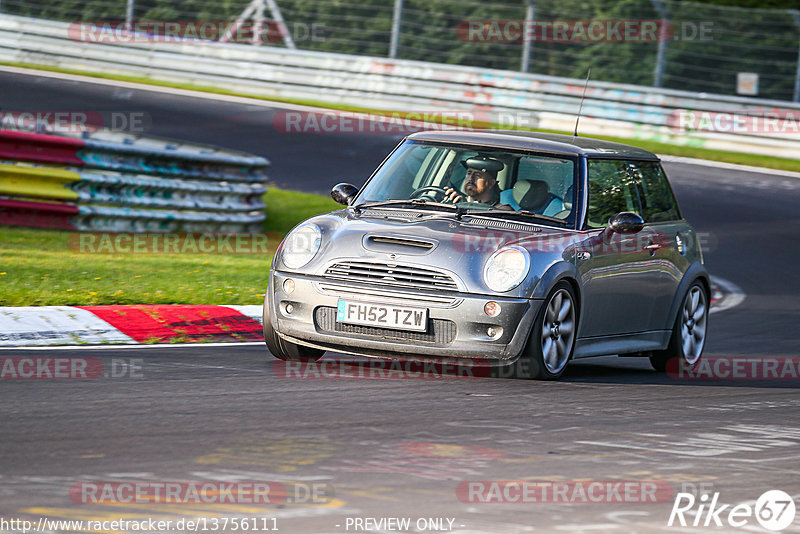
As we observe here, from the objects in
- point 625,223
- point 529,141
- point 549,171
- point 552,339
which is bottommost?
point 552,339

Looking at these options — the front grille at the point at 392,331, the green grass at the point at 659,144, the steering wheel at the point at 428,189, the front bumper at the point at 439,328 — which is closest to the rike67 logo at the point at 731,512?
the front bumper at the point at 439,328

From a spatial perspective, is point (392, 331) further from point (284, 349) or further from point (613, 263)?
point (613, 263)

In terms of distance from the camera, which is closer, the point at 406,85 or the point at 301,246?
the point at 301,246

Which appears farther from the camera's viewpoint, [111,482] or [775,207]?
[775,207]

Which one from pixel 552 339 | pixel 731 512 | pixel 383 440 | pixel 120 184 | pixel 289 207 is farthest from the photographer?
pixel 289 207

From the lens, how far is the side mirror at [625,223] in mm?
8359

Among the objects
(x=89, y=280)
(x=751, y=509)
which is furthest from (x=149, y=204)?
(x=751, y=509)

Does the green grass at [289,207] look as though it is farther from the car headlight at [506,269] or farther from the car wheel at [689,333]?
the car headlight at [506,269]

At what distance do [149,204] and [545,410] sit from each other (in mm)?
7732

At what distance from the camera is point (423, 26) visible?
24.5 meters

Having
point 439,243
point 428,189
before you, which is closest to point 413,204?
point 428,189

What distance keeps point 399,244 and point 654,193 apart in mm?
2640

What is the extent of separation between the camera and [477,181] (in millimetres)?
8453

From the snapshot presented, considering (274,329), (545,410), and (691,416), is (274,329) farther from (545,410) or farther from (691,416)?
(691,416)
